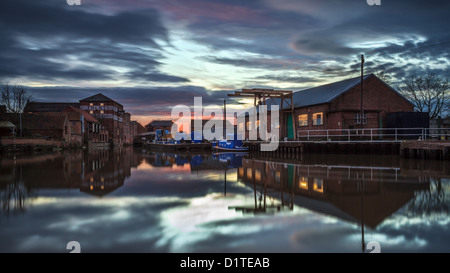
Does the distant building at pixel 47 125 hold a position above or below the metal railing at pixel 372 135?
above

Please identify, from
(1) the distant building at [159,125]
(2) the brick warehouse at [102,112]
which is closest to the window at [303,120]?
(2) the brick warehouse at [102,112]

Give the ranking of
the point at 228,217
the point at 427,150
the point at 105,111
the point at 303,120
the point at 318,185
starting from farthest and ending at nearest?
the point at 105,111 → the point at 303,120 → the point at 427,150 → the point at 318,185 → the point at 228,217

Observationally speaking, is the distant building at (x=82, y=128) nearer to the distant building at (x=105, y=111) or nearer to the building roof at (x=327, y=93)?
the distant building at (x=105, y=111)

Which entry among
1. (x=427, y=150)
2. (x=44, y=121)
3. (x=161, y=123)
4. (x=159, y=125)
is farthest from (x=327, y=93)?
(x=161, y=123)

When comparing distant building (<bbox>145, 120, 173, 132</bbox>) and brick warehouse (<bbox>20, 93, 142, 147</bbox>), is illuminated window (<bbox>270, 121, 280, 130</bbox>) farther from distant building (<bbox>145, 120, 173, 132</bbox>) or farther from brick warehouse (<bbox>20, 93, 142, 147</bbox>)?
distant building (<bbox>145, 120, 173, 132</bbox>)

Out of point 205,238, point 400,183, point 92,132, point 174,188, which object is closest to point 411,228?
point 205,238

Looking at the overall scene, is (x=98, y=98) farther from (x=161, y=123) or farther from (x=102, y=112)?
(x=161, y=123)

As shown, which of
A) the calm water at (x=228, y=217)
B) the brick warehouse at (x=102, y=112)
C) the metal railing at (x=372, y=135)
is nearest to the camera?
the calm water at (x=228, y=217)

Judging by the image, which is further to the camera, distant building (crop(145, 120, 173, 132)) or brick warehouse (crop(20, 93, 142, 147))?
distant building (crop(145, 120, 173, 132))

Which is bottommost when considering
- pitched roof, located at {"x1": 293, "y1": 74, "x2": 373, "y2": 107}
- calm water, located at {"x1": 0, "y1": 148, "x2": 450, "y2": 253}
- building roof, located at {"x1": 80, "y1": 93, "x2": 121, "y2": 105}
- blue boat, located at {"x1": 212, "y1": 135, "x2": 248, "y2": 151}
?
calm water, located at {"x1": 0, "y1": 148, "x2": 450, "y2": 253}

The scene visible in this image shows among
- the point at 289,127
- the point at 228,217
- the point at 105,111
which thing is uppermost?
the point at 105,111

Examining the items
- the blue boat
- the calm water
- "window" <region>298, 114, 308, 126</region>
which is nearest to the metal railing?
"window" <region>298, 114, 308, 126</region>

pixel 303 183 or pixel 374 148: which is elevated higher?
pixel 374 148
